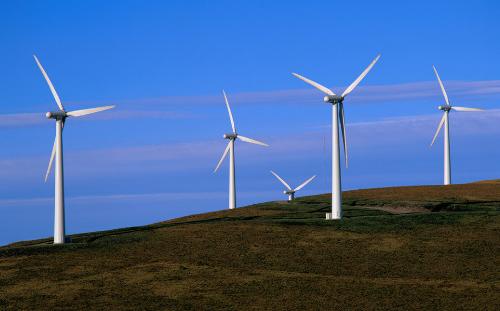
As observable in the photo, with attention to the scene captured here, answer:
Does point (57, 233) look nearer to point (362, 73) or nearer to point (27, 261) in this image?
point (27, 261)

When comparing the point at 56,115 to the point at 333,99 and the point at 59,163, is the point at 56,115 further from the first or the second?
the point at 333,99

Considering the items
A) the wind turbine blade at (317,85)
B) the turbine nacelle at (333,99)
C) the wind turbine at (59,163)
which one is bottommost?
the wind turbine at (59,163)

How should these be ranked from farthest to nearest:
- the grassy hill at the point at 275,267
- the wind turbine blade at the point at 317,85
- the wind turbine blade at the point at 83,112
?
the wind turbine blade at the point at 317,85 → the wind turbine blade at the point at 83,112 → the grassy hill at the point at 275,267

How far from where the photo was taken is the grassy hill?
2136 inches

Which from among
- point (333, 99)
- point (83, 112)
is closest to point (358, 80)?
point (333, 99)

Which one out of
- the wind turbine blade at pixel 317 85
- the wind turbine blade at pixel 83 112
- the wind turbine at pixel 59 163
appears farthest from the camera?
the wind turbine blade at pixel 317 85

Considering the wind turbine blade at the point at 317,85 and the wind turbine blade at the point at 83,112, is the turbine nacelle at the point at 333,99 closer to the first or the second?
the wind turbine blade at the point at 317,85

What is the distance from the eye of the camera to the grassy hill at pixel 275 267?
54.2 metres

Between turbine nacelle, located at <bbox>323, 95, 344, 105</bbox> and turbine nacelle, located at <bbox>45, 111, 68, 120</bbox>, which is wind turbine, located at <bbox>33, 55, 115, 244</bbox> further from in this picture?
turbine nacelle, located at <bbox>323, 95, 344, 105</bbox>

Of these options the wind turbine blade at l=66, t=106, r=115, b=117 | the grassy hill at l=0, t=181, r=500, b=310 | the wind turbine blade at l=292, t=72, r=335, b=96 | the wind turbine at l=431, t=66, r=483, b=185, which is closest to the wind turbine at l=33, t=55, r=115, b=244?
the wind turbine blade at l=66, t=106, r=115, b=117

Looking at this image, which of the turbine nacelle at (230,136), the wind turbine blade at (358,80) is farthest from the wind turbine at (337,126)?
the turbine nacelle at (230,136)

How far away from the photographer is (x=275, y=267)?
65438mm

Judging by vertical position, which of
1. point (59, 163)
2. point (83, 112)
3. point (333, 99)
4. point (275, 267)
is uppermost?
point (333, 99)

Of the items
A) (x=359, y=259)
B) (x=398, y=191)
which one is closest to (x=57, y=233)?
(x=359, y=259)
